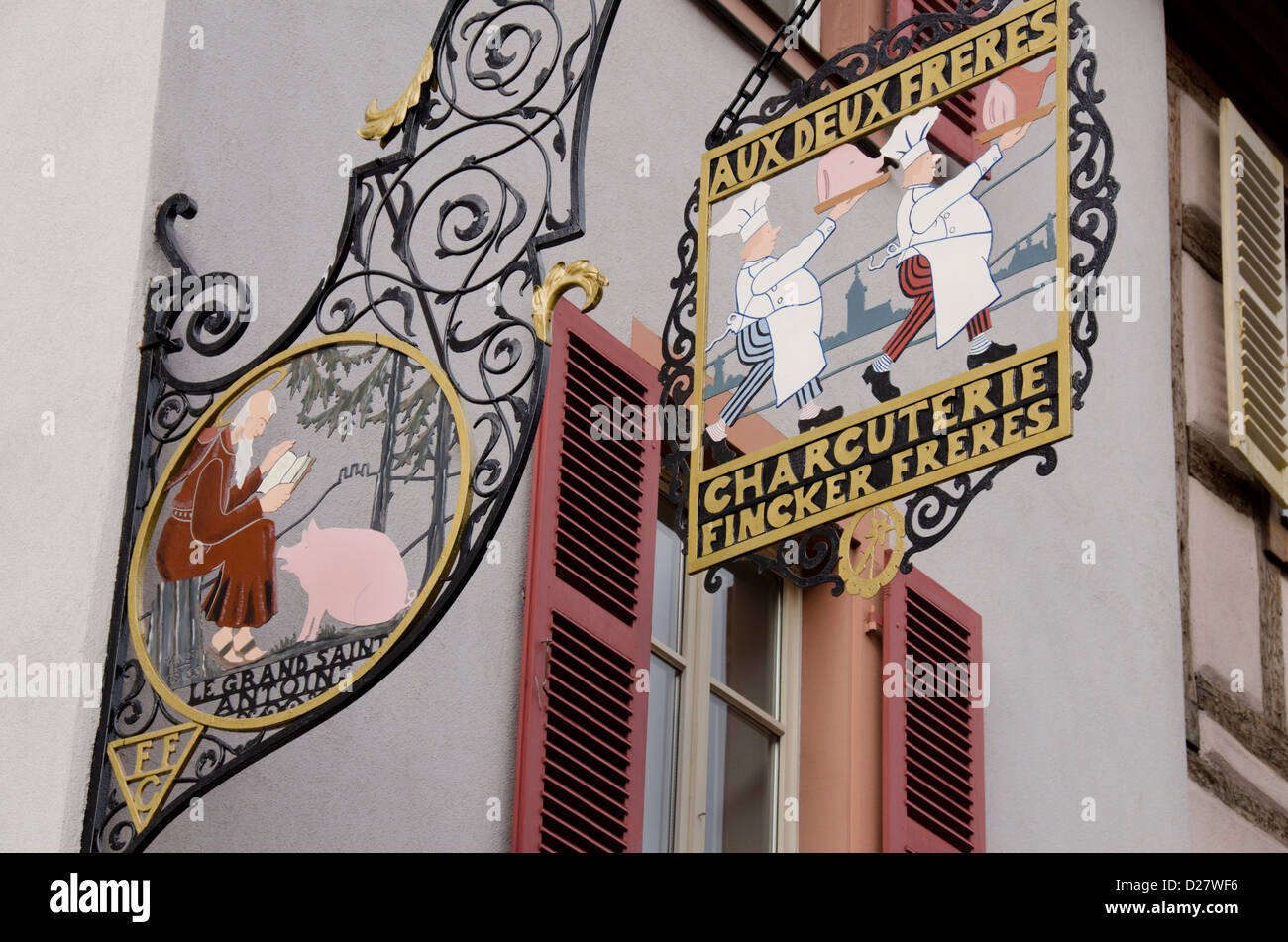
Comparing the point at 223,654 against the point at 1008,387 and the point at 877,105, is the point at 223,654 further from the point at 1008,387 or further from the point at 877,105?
the point at 877,105

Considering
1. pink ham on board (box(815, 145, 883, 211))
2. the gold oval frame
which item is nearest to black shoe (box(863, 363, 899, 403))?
pink ham on board (box(815, 145, 883, 211))

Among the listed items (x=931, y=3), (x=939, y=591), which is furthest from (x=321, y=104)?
(x=931, y=3)

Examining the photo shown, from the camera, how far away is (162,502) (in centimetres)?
513

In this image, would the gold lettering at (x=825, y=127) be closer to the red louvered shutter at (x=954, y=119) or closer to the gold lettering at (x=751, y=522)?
the red louvered shutter at (x=954, y=119)

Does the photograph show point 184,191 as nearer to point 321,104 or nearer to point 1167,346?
point 321,104

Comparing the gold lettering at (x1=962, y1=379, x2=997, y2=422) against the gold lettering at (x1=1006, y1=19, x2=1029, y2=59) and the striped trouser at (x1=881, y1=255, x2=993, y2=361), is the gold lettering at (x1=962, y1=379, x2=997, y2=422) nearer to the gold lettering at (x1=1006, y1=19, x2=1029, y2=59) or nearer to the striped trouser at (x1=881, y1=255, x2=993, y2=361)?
the striped trouser at (x1=881, y1=255, x2=993, y2=361)

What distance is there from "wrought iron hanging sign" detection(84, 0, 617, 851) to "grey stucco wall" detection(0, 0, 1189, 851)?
111 mm

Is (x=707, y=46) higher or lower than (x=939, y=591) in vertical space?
higher

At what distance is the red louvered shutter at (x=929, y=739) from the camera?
6.98 m

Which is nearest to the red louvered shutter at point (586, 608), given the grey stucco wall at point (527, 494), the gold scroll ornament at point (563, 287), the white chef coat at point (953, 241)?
the grey stucco wall at point (527, 494)

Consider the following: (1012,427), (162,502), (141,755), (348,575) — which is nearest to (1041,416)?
(1012,427)

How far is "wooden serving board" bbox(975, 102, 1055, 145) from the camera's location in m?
5.38

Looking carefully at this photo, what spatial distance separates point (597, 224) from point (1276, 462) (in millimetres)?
3714

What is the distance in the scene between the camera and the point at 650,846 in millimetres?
6281
